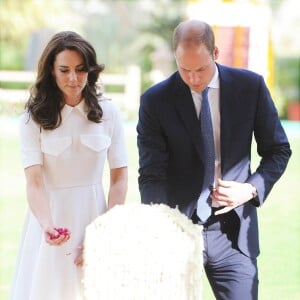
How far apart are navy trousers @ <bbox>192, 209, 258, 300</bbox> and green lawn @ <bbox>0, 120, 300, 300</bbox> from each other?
87.8 inches

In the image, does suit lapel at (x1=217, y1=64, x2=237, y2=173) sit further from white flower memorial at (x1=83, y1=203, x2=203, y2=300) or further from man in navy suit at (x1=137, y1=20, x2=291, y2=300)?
white flower memorial at (x1=83, y1=203, x2=203, y2=300)

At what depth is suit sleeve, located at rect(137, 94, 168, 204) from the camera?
326 centimetres

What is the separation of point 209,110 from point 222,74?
16 cm

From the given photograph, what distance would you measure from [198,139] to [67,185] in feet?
1.82

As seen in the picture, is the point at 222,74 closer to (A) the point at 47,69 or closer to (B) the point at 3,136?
(A) the point at 47,69

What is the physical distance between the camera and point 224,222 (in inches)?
130

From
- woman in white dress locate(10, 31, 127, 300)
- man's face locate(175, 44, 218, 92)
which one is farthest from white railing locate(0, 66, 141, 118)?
man's face locate(175, 44, 218, 92)

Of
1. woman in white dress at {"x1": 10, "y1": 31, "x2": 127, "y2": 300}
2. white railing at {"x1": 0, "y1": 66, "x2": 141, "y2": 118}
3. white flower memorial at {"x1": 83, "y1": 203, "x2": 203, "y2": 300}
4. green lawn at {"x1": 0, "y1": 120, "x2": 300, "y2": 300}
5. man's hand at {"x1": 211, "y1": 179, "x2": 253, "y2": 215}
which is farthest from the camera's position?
white railing at {"x1": 0, "y1": 66, "x2": 141, "y2": 118}

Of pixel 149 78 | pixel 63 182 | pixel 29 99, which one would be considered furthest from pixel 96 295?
pixel 149 78

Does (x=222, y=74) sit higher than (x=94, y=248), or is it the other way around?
(x=222, y=74)

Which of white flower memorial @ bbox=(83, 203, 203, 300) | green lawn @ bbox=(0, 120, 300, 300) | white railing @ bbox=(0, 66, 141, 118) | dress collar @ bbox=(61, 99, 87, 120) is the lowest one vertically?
white railing @ bbox=(0, 66, 141, 118)

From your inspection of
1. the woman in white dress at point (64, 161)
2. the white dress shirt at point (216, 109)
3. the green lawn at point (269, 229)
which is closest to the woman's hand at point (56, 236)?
the woman in white dress at point (64, 161)

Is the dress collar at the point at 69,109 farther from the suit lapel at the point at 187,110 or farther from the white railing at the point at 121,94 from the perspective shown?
the white railing at the point at 121,94

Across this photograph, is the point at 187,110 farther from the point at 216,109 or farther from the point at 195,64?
the point at 195,64
